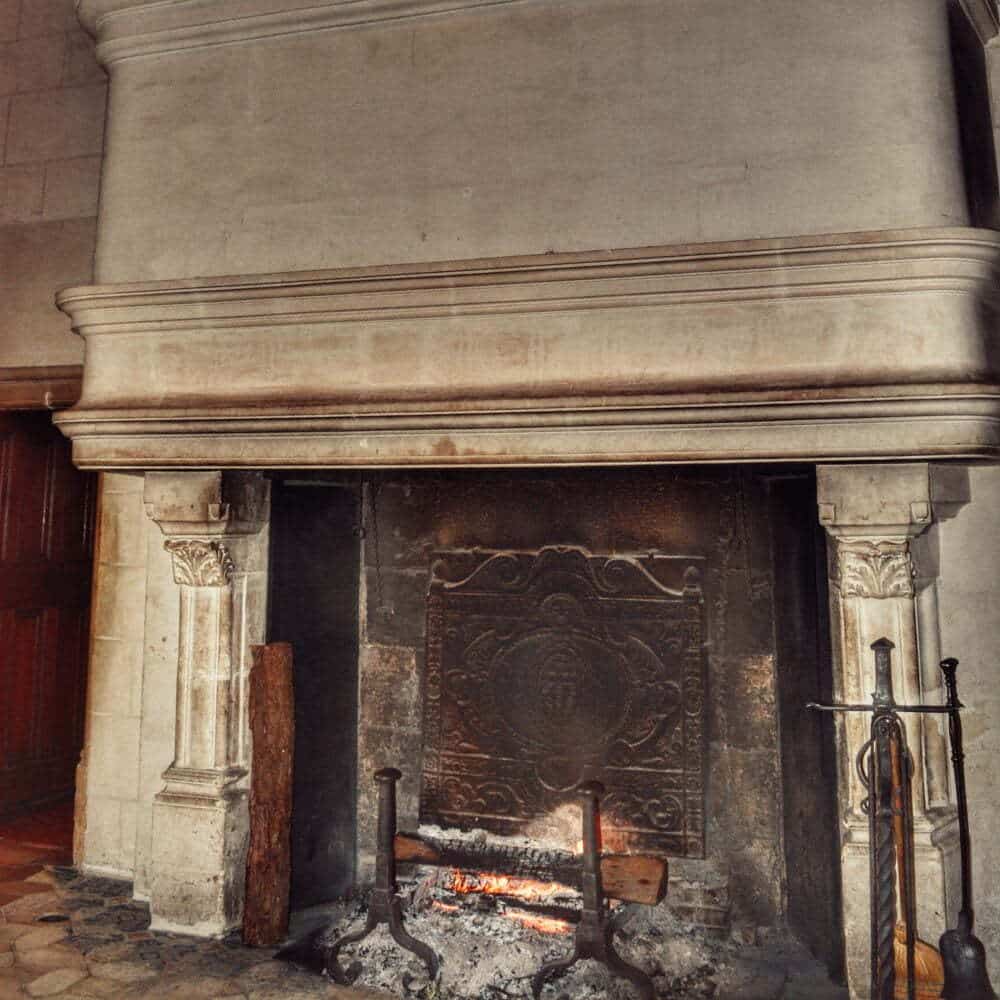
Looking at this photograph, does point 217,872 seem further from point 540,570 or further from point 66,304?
point 66,304

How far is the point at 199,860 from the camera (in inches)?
158

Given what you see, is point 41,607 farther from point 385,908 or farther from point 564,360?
point 564,360

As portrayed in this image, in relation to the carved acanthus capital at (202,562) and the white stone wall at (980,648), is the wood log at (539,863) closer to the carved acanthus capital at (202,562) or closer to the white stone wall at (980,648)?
the white stone wall at (980,648)

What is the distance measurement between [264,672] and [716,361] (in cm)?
251

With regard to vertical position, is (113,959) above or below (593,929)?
below

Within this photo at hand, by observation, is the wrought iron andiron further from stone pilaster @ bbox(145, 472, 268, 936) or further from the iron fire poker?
the iron fire poker

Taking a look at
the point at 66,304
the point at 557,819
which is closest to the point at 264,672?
the point at 557,819

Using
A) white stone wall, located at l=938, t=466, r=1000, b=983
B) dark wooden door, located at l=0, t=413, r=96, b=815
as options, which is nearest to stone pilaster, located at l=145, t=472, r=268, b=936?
dark wooden door, located at l=0, t=413, r=96, b=815

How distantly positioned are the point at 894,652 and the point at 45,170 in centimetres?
533

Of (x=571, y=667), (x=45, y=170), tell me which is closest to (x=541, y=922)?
(x=571, y=667)

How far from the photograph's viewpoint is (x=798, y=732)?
402 centimetres

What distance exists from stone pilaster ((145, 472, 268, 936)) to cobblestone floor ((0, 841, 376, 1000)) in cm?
19

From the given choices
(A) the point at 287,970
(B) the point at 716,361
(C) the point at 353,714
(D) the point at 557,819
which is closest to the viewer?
(B) the point at 716,361

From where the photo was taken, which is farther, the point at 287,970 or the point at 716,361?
the point at 287,970
